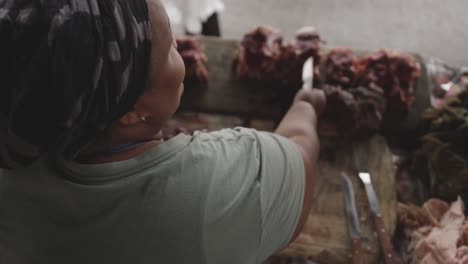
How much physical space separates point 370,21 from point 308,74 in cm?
145

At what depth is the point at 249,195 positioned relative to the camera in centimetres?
110

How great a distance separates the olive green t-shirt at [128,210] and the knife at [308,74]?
973mm

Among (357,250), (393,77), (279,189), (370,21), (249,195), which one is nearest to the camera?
(249,195)

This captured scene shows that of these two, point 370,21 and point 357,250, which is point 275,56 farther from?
point 370,21

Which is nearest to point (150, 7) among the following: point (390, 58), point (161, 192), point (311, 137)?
point (161, 192)

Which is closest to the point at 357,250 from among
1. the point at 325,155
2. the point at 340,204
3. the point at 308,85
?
the point at 340,204

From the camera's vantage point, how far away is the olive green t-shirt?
903 millimetres

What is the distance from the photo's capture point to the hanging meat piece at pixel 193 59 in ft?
6.70

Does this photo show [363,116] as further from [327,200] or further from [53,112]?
[53,112]

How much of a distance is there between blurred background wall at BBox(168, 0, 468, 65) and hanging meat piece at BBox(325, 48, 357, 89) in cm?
105

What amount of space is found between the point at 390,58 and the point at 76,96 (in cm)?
163

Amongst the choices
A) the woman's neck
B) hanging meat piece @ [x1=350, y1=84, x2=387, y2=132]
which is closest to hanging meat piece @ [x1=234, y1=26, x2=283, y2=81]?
hanging meat piece @ [x1=350, y1=84, x2=387, y2=132]

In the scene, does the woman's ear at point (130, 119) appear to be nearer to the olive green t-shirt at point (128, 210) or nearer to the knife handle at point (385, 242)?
the olive green t-shirt at point (128, 210)

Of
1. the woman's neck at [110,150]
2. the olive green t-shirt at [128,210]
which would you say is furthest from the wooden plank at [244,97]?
the woman's neck at [110,150]
